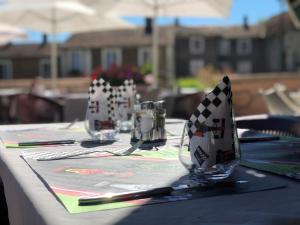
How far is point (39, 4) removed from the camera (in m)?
9.73

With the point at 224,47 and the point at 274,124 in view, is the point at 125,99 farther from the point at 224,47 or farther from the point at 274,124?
the point at 224,47

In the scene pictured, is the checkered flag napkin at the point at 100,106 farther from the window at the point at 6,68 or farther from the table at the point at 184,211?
the window at the point at 6,68

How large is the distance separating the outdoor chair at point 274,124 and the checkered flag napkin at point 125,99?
0.60 m

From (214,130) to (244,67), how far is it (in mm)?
46969

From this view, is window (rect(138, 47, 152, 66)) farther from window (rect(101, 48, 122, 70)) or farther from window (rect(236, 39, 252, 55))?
window (rect(236, 39, 252, 55))

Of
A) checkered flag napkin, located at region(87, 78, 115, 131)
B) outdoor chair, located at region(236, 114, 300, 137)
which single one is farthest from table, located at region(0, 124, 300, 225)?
outdoor chair, located at region(236, 114, 300, 137)

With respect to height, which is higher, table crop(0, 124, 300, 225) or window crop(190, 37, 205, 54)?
window crop(190, 37, 205, 54)

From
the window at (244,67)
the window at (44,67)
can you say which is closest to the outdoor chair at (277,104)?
the window at (44,67)

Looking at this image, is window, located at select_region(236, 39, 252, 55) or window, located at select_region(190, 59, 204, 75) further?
window, located at select_region(236, 39, 252, 55)

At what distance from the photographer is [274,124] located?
2914 millimetres

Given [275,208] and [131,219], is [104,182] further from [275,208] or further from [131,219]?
[275,208]

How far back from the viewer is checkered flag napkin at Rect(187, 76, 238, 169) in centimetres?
134

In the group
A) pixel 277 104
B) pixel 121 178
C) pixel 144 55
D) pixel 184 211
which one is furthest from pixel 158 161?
pixel 144 55

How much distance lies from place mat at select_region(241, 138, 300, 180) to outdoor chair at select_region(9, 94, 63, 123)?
3.84 metres
